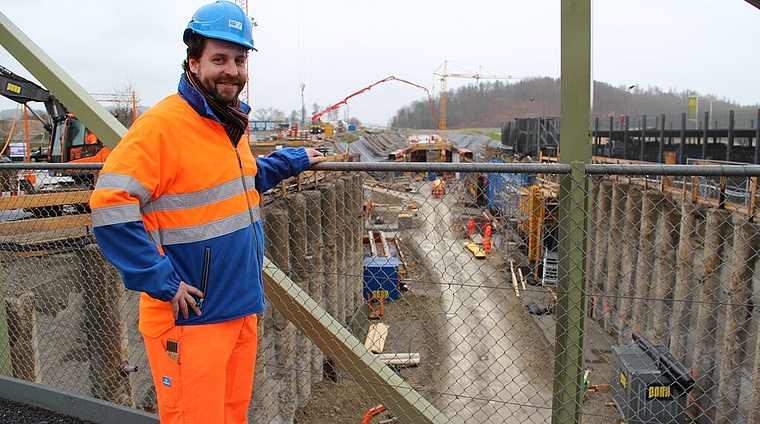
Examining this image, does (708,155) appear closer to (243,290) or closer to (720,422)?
(720,422)

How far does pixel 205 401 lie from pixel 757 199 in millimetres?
12217

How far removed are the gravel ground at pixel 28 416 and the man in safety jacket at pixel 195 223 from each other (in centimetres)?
178

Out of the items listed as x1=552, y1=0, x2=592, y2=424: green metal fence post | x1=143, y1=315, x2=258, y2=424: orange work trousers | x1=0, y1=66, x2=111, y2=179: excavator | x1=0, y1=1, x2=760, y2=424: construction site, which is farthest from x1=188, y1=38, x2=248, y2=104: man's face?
x1=0, y1=66, x2=111, y2=179: excavator

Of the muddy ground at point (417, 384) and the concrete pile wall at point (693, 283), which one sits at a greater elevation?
the concrete pile wall at point (693, 283)

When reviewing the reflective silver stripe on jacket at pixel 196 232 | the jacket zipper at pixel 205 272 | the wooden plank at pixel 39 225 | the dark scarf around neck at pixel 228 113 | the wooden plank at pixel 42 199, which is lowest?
the wooden plank at pixel 39 225

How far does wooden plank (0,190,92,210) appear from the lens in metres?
6.10

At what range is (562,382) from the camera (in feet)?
8.38

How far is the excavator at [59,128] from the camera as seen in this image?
12.0 metres

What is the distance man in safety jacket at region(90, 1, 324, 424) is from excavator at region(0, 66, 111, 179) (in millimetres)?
11931

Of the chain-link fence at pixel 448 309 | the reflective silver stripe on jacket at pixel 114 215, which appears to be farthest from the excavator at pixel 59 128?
the reflective silver stripe on jacket at pixel 114 215

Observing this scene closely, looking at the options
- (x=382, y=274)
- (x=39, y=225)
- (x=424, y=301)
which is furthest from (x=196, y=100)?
(x=424, y=301)

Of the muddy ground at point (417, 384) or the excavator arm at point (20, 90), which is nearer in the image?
the muddy ground at point (417, 384)

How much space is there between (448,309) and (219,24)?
34.0 feet

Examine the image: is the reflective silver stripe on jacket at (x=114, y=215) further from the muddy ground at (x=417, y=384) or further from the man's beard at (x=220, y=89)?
the muddy ground at (x=417, y=384)
